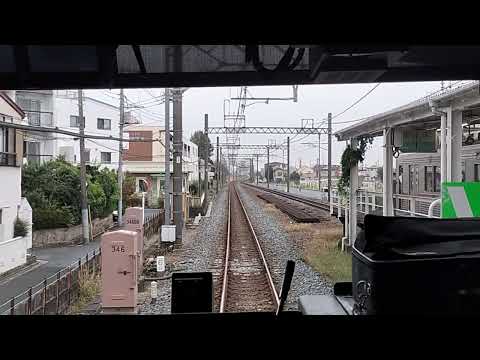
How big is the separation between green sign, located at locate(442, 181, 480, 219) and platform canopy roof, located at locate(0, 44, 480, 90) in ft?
8.31

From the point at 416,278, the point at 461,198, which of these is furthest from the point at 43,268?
the point at 416,278

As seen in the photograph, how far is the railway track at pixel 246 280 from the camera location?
21.2ft

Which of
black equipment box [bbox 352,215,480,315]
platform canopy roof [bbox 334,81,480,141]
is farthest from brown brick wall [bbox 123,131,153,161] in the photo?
black equipment box [bbox 352,215,480,315]

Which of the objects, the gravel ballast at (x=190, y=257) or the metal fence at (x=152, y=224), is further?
the metal fence at (x=152, y=224)

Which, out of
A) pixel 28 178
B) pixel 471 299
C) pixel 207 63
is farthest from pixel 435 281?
pixel 28 178

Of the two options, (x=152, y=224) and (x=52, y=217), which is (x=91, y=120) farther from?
(x=152, y=224)

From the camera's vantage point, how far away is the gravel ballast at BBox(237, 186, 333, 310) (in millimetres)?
7098

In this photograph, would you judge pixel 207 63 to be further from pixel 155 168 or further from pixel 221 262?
pixel 155 168

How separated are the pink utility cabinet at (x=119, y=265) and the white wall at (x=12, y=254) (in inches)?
190

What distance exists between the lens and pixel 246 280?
820cm

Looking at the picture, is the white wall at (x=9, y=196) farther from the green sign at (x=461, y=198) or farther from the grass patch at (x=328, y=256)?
the green sign at (x=461, y=198)

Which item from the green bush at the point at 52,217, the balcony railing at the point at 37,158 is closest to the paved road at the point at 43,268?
the green bush at the point at 52,217

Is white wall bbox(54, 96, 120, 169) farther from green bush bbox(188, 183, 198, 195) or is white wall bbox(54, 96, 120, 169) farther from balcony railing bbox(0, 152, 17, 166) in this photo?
green bush bbox(188, 183, 198, 195)

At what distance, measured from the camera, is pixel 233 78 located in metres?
2.65
